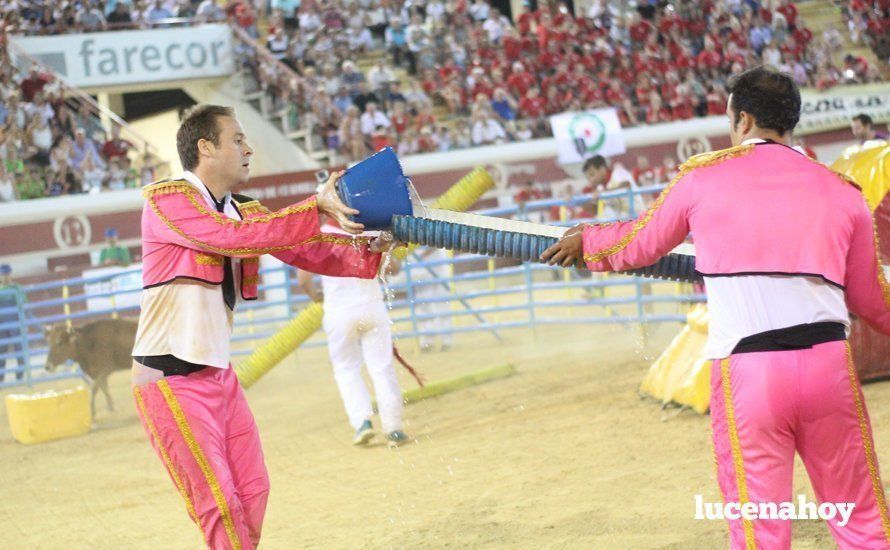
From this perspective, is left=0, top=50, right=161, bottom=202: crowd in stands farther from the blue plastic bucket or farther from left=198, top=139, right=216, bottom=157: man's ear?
the blue plastic bucket

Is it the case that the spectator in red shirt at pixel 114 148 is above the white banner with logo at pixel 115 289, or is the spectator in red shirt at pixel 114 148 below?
above

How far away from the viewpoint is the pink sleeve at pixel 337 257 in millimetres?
4109

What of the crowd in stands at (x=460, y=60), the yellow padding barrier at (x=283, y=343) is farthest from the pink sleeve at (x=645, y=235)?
the crowd in stands at (x=460, y=60)

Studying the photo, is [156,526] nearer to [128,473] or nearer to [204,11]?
[128,473]

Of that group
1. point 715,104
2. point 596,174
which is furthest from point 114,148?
point 715,104

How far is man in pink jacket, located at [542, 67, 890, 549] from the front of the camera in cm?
306

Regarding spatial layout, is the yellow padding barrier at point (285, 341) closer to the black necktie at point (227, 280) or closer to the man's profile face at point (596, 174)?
the man's profile face at point (596, 174)

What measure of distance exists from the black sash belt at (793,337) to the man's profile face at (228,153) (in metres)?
1.92

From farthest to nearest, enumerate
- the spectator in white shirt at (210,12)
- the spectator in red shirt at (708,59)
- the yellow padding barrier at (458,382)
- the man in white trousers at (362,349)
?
the spectator in red shirt at (708,59) < the spectator in white shirt at (210,12) < the yellow padding barrier at (458,382) < the man in white trousers at (362,349)

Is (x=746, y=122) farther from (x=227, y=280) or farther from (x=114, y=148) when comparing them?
(x=114, y=148)

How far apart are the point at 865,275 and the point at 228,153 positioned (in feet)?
7.16

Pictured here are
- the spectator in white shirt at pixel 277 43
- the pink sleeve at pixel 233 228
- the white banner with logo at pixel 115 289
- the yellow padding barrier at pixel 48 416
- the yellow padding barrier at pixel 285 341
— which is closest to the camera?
the pink sleeve at pixel 233 228

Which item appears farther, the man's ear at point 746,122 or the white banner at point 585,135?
the white banner at point 585,135

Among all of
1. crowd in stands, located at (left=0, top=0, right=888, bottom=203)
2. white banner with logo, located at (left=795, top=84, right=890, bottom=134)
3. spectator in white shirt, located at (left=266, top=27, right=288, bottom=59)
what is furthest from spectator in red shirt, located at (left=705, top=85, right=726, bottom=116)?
spectator in white shirt, located at (left=266, top=27, right=288, bottom=59)
